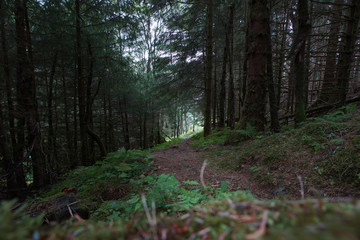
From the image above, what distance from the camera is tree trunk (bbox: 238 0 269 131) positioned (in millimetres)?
5328

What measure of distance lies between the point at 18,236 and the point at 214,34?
40.9 ft

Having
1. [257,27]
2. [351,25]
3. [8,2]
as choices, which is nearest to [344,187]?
[257,27]

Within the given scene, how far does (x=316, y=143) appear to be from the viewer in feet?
10.9

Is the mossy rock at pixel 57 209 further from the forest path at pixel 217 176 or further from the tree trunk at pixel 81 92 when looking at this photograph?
the tree trunk at pixel 81 92

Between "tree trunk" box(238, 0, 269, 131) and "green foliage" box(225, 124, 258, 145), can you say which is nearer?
"tree trunk" box(238, 0, 269, 131)

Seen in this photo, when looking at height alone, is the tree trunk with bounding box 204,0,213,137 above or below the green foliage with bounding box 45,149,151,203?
above

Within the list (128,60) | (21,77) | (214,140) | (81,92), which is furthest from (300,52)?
(128,60)

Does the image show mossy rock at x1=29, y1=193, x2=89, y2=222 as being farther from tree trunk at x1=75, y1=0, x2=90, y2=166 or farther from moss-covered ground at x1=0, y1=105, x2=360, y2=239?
tree trunk at x1=75, y1=0, x2=90, y2=166

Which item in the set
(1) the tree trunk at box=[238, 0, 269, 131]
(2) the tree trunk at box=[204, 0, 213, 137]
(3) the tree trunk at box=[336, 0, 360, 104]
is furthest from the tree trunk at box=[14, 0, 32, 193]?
(3) the tree trunk at box=[336, 0, 360, 104]

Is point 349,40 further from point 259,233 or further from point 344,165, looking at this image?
point 259,233

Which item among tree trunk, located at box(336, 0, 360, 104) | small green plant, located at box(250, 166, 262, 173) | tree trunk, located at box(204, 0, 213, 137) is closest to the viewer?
small green plant, located at box(250, 166, 262, 173)

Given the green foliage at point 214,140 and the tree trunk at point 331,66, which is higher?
the tree trunk at point 331,66

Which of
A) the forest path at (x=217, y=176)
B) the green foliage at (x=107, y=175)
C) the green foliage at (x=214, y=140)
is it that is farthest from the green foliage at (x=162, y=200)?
the green foliage at (x=214, y=140)

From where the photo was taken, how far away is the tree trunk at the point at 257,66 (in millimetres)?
5328
